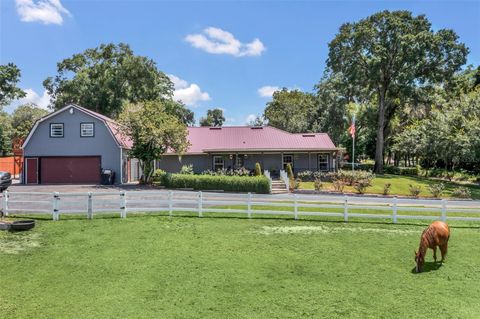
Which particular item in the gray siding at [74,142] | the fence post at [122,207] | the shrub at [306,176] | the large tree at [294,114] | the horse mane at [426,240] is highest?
Result: the large tree at [294,114]

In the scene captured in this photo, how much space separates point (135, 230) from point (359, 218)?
28.3ft

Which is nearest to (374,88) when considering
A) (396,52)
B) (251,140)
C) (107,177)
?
(396,52)

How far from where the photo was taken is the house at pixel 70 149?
31.2 metres

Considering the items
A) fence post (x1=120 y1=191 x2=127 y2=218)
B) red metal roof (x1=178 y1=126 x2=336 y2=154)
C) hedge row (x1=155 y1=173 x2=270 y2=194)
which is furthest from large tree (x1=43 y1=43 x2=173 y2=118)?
fence post (x1=120 y1=191 x2=127 y2=218)

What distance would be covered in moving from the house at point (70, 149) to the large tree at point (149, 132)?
2.56 m

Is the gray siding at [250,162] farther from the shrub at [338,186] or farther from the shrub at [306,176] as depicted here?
the shrub at [338,186]

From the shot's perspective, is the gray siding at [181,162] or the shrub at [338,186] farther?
the gray siding at [181,162]

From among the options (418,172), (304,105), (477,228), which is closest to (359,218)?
(477,228)

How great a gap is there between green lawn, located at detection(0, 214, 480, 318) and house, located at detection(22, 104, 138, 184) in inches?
730

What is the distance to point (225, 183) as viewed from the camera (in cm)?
2569

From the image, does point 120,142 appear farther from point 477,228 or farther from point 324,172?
point 477,228

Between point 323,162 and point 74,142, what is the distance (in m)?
21.3

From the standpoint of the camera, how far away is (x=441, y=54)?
38.3 metres

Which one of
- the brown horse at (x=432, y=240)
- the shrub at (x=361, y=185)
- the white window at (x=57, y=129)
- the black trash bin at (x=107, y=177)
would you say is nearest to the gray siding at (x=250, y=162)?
the black trash bin at (x=107, y=177)
